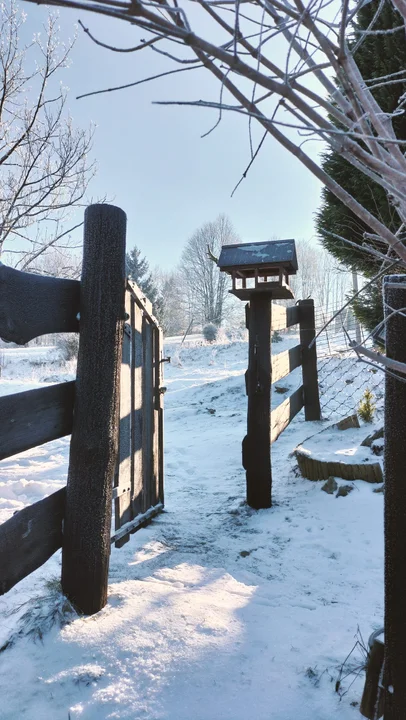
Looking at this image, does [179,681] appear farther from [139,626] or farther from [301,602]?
[301,602]

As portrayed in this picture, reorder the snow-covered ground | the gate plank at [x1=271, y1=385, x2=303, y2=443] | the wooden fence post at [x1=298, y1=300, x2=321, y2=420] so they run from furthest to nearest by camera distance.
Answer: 1. the wooden fence post at [x1=298, y1=300, x2=321, y2=420]
2. the gate plank at [x1=271, y1=385, x2=303, y2=443]
3. the snow-covered ground

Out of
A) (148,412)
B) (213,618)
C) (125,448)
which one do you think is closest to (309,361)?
(148,412)

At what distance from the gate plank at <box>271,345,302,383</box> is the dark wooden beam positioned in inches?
88.5

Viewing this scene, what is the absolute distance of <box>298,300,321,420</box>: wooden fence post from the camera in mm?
5730

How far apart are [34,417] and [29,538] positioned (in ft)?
1.64

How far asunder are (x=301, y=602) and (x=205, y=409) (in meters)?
6.57

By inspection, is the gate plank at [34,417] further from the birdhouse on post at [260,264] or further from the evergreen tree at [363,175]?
the evergreen tree at [363,175]

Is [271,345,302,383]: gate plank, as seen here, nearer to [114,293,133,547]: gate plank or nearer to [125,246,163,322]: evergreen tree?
[114,293,133,547]: gate plank

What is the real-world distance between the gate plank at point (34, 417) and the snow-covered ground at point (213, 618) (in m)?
0.79

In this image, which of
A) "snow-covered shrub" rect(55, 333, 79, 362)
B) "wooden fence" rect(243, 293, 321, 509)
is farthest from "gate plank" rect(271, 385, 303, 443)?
"snow-covered shrub" rect(55, 333, 79, 362)

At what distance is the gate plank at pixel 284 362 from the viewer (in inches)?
156

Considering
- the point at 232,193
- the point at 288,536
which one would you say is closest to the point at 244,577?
the point at 288,536

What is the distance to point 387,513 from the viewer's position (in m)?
1.31

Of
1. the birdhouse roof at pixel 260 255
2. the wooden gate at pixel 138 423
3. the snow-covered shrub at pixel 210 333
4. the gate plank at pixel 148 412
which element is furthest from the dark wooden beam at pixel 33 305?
the snow-covered shrub at pixel 210 333
